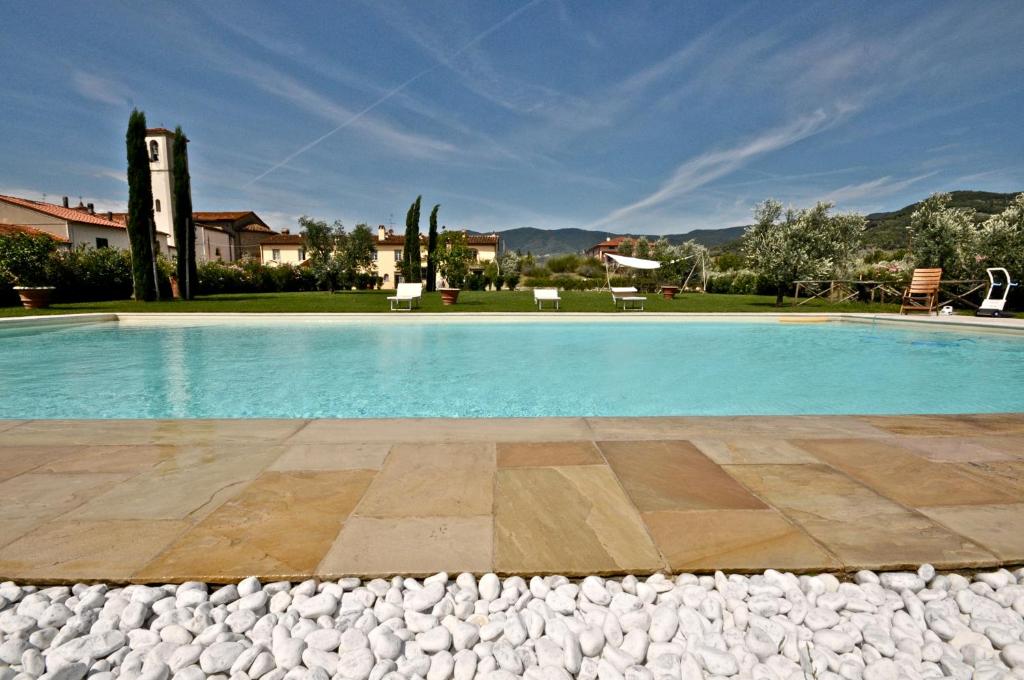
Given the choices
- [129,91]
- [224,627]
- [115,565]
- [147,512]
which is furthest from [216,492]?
[129,91]

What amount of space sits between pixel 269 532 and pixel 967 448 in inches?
153

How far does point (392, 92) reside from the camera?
23641mm

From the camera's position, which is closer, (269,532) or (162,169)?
(269,532)

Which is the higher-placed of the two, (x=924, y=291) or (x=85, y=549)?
(x=924, y=291)

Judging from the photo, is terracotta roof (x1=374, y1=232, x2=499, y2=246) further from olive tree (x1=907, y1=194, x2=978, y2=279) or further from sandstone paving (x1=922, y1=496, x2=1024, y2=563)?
sandstone paving (x1=922, y1=496, x2=1024, y2=563)

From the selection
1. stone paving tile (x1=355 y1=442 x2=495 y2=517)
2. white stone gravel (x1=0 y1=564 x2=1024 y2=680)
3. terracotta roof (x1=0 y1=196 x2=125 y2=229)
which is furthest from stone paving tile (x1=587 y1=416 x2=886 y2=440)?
terracotta roof (x1=0 y1=196 x2=125 y2=229)

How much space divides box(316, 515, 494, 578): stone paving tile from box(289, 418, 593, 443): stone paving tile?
1.08 m

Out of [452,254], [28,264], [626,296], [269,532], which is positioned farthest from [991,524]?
[28,264]

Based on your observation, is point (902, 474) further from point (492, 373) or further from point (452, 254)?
point (452, 254)

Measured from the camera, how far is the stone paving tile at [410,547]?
173cm

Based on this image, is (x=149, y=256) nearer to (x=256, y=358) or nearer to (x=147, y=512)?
(x=256, y=358)

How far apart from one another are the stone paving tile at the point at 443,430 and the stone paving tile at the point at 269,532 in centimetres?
66

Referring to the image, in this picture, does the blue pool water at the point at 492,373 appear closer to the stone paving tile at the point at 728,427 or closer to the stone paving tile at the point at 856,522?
the stone paving tile at the point at 728,427

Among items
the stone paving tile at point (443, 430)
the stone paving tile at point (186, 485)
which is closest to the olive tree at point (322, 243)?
the stone paving tile at point (443, 430)
